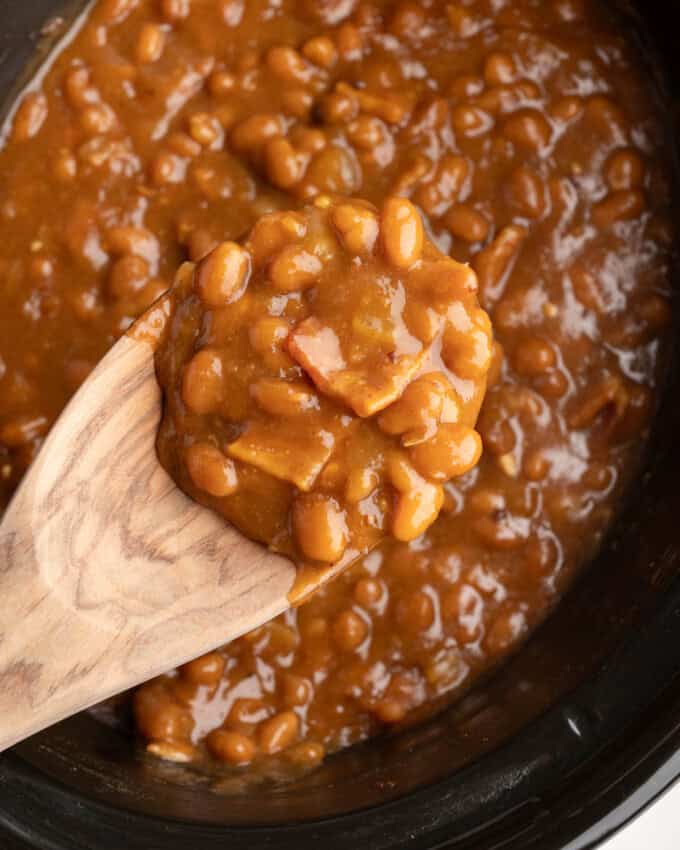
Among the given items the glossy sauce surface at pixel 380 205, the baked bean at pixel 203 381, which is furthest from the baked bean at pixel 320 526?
the glossy sauce surface at pixel 380 205

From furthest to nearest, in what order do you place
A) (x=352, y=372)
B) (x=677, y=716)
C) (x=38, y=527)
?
(x=677, y=716)
(x=38, y=527)
(x=352, y=372)

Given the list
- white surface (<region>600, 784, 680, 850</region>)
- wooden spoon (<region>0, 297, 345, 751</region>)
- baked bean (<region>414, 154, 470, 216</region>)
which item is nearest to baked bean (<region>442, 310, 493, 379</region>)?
wooden spoon (<region>0, 297, 345, 751</region>)

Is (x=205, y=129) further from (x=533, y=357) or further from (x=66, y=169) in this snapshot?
(x=533, y=357)

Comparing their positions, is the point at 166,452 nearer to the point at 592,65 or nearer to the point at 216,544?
the point at 216,544

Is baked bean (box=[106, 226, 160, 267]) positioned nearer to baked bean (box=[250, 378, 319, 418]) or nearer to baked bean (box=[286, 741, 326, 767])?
baked bean (box=[250, 378, 319, 418])

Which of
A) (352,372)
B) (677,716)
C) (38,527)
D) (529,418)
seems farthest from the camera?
(529,418)

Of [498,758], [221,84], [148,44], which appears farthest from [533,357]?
[148,44]

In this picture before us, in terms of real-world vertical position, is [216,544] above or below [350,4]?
below

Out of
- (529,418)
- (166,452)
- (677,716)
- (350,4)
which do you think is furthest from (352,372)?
(350,4)
